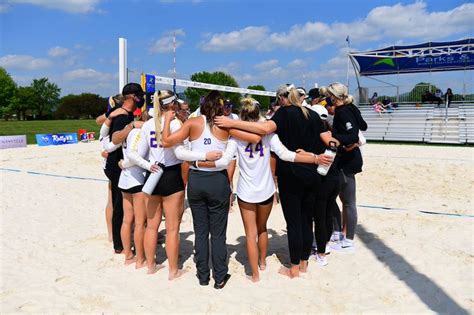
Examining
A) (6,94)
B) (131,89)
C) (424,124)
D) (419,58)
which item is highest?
(6,94)

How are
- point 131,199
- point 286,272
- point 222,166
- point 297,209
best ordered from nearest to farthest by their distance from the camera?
1. point 222,166
2. point 297,209
3. point 286,272
4. point 131,199

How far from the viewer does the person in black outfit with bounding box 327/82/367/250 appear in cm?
337

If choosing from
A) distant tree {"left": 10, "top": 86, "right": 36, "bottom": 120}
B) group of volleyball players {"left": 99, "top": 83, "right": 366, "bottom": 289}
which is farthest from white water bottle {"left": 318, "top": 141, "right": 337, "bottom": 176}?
distant tree {"left": 10, "top": 86, "right": 36, "bottom": 120}

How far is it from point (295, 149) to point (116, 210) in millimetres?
1940

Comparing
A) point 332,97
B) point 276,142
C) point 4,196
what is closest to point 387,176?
point 332,97

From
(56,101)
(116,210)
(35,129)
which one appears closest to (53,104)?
(56,101)

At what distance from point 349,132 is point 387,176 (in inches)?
208

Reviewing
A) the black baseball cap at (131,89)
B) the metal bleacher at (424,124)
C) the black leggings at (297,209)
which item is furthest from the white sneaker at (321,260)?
the metal bleacher at (424,124)

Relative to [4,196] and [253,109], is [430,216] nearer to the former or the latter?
[253,109]

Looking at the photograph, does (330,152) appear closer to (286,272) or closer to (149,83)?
(286,272)

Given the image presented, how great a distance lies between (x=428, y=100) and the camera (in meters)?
20.1

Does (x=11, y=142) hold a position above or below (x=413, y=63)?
below

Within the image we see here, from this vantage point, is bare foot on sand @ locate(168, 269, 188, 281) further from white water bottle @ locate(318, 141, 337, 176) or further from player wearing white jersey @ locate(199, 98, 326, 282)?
white water bottle @ locate(318, 141, 337, 176)

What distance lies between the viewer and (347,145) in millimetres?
3516
